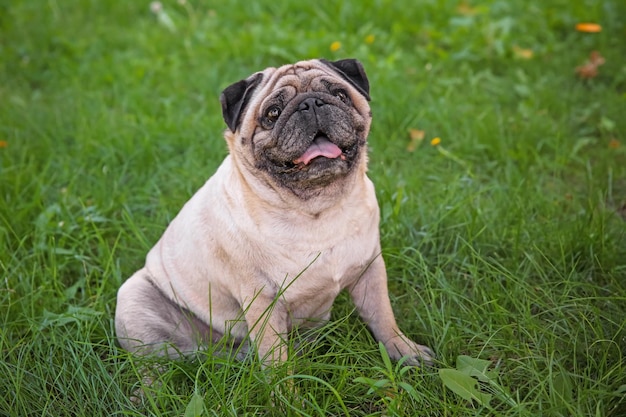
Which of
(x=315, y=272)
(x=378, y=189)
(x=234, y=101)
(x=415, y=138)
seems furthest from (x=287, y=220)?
(x=415, y=138)

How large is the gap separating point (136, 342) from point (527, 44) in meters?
4.68

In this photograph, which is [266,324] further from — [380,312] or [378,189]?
[378,189]

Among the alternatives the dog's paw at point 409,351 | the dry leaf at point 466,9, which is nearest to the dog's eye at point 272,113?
the dog's paw at point 409,351

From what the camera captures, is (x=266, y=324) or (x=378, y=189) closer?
(x=266, y=324)

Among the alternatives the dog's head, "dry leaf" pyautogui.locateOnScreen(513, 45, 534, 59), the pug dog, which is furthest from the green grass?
the dog's head

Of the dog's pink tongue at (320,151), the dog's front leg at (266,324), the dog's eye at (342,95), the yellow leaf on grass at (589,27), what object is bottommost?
the yellow leaf on grass at (589,27)

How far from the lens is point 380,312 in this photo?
3.49m

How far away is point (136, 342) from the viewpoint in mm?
3529

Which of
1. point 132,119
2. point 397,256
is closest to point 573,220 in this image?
point 397,256

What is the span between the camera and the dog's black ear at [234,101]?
10.6 ft

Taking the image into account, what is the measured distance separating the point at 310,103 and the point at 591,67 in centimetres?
372

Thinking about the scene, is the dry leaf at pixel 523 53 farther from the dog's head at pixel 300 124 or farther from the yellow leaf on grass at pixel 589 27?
the dog's head at pixel 300 124

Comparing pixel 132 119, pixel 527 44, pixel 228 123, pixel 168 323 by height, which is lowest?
pixel 527 44

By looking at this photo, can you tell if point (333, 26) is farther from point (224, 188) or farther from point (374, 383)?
point (374, 383)
